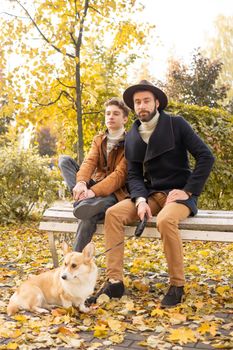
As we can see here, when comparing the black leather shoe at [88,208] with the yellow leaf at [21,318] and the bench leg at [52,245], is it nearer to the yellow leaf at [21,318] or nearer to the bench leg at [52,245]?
the bench leg at [52,245]

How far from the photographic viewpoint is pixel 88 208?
4500 millimetres

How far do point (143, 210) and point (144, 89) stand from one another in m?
1.11

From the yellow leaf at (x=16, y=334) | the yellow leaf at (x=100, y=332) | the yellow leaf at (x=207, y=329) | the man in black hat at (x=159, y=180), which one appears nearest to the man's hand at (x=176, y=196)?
the man in black hat at (x=159, y=180)

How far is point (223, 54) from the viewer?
40969 mm

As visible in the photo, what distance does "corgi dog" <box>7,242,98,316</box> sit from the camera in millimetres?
3898

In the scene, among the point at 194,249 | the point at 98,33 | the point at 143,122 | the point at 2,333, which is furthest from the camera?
the point at 98,33

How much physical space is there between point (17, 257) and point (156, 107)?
9.63 feet

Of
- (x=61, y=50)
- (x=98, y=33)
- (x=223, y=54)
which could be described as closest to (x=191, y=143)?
(x=61, y=50)

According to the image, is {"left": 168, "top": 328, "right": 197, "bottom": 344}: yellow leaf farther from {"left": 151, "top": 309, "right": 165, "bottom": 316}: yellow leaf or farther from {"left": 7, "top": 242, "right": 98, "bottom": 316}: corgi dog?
{"left": 7, "top": 242, "right": 98, "bottom": 316}: corgi dog

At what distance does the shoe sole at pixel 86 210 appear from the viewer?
177 inches

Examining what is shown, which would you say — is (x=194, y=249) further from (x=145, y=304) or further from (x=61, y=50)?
(x=61, y=50)

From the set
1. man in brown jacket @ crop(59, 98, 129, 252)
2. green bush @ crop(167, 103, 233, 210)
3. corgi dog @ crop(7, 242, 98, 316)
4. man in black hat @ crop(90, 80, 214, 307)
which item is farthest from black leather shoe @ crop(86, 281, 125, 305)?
green bush @ crop(167, 103, 233, 210)

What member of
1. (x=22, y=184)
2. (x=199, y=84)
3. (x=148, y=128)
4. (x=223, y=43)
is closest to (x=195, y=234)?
(x=148, y=128)

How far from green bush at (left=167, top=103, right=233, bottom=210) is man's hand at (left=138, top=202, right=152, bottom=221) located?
4.28 m
